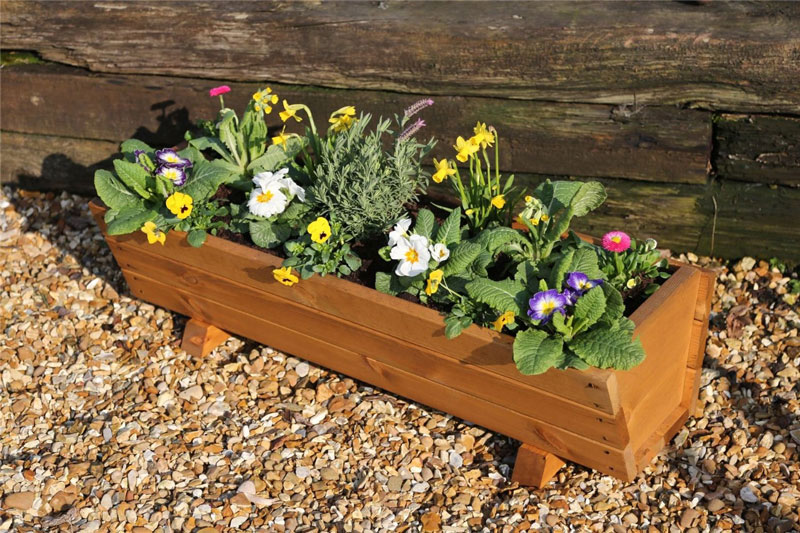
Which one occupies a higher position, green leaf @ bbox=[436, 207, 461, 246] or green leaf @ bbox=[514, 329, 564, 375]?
green leaf @ bbox=[436, 207, 461, 246]

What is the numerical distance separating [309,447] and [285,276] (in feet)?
1.86

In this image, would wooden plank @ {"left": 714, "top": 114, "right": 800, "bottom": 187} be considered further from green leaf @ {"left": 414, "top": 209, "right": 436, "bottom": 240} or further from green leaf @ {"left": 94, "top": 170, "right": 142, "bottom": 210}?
green leaf @ {"left": 94, "top": 170, "right": 142, "bottom": 210}

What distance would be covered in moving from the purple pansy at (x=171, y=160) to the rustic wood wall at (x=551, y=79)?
2.17 ft

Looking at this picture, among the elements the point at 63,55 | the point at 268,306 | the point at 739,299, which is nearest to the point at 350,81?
the point at 268,306

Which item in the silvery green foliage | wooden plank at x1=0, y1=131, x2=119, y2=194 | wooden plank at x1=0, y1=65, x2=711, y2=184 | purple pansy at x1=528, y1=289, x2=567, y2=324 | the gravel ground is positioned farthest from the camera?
wooden plank at x1=0, y1=131, x2=119, y2=194

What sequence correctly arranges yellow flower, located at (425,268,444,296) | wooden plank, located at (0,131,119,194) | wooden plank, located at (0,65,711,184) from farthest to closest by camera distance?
wooden plank, located at (0,131,119,194) → wooden plank, located at (0,65,711,184) → yellow flower, located at (425,268,444,296)

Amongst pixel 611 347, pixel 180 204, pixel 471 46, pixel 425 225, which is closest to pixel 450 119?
pixel 471 46

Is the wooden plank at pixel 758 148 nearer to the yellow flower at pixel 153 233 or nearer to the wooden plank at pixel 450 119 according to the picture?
the wooden plank at pixel 450 119

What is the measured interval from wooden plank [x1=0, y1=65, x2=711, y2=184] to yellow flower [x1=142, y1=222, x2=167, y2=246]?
86 centimetres

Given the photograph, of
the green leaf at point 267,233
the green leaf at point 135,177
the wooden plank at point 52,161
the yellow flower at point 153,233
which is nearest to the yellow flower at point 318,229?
the green leaf at point 267,233

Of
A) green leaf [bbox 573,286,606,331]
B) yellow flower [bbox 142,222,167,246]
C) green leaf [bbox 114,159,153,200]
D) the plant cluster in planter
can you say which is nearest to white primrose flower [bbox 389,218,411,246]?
the plant cluster in planter

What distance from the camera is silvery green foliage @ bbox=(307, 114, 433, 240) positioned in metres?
2.90

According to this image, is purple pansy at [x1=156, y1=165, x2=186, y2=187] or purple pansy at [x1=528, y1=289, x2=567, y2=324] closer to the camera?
purple pansy at [x1=528, y1=289, x2=567, y2=324]

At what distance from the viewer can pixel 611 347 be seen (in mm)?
2354
